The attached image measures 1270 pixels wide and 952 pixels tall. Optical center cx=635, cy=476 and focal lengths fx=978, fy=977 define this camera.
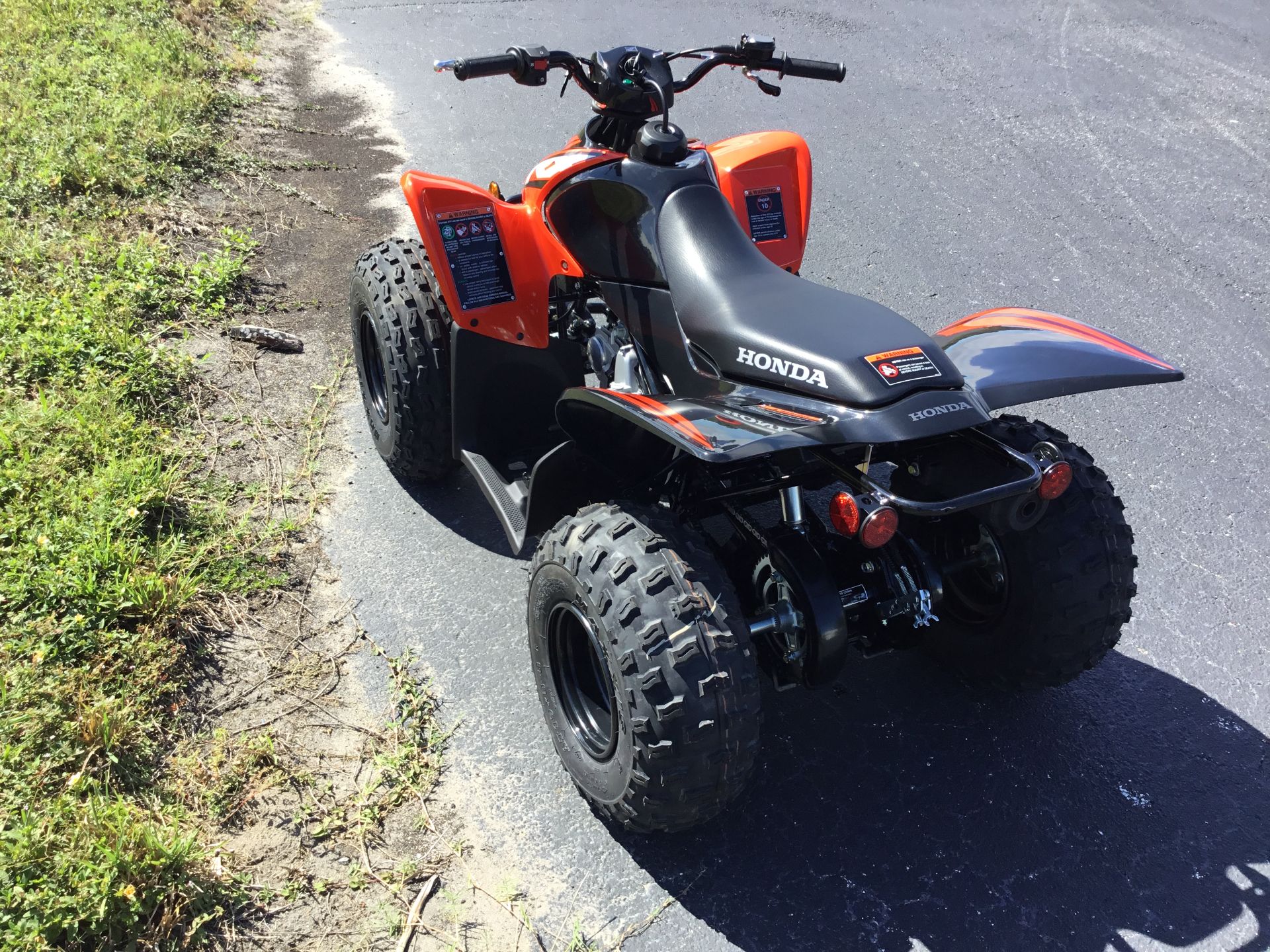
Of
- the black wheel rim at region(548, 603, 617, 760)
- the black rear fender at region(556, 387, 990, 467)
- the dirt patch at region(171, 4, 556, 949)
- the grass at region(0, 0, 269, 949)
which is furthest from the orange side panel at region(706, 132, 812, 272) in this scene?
the grass at region(0, 0, 269, 949)

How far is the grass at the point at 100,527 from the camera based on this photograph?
8.13 ft

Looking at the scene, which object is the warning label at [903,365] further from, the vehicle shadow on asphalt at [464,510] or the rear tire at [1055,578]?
the vehicle shadow on asphalt at [464,510]

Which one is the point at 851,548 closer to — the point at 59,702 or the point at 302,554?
the point at 302,554

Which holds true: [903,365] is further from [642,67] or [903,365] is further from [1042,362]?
[642,67]

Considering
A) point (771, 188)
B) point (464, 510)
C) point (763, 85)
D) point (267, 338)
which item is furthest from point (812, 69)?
point (267, 338)

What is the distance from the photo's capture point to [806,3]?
32.4 ft

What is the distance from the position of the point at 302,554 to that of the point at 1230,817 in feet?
10.4

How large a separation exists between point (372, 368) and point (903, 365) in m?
2.63

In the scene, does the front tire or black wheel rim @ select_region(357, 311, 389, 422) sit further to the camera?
black wheel rim @ select_region(357, 311, 389, 422)

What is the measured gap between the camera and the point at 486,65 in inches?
116

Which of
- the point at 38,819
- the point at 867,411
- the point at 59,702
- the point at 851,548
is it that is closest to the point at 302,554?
the point at 59,702

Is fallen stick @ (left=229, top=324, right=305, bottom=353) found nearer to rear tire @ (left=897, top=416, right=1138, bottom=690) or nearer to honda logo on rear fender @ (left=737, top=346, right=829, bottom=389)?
honda logo on rear fender @ (left=737, top=346, right=829, bottom=389)

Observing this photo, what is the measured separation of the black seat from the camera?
2246 mm

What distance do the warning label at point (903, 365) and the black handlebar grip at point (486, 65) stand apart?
59.9 inches
